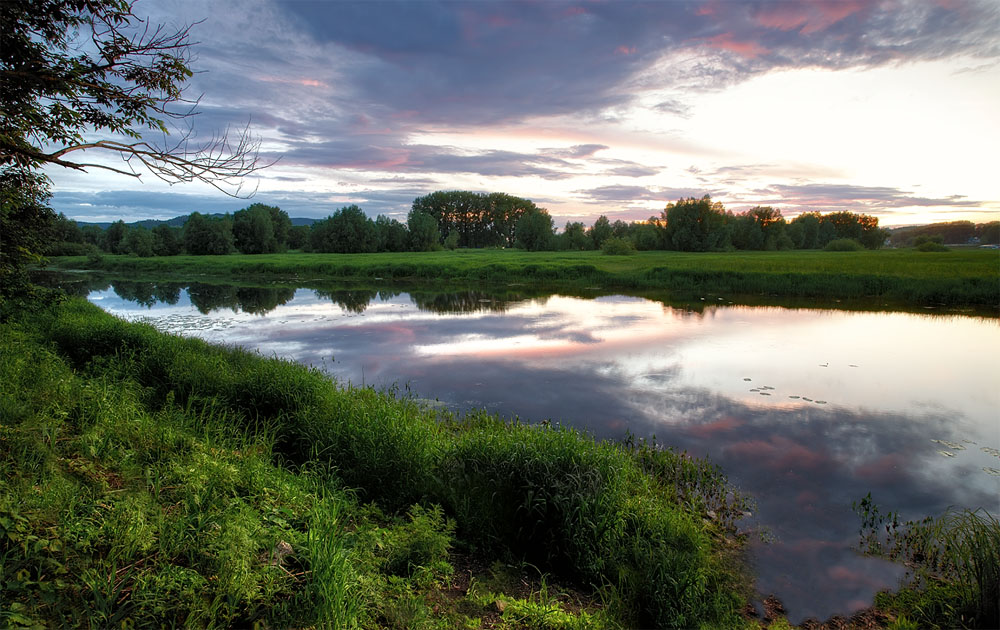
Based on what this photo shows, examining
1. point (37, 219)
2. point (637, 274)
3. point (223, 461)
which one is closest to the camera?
point (223, 461)

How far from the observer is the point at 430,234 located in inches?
3703

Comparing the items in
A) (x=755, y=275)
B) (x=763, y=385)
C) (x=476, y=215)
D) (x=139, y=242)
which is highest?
(x=476, y=215)

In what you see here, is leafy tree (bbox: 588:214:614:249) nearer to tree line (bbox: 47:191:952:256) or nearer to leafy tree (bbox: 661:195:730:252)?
tree line (bbox: 47:191:952:256)

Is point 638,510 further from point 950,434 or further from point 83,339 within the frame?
point 83,339

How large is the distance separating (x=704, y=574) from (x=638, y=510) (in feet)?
3.34

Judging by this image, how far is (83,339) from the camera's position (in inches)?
447

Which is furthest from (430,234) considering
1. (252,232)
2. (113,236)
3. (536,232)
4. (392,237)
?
(113,236)

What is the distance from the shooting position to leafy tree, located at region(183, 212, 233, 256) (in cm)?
8381

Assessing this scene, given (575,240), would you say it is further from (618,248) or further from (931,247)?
(931,247)

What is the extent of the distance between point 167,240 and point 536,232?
7023 centimetres

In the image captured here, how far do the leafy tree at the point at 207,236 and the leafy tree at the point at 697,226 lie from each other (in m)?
78.7

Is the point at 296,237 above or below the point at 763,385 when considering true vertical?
above

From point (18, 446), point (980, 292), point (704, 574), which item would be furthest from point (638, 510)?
point (980, 292)

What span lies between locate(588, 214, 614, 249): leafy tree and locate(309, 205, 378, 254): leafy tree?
46742 millimetres
